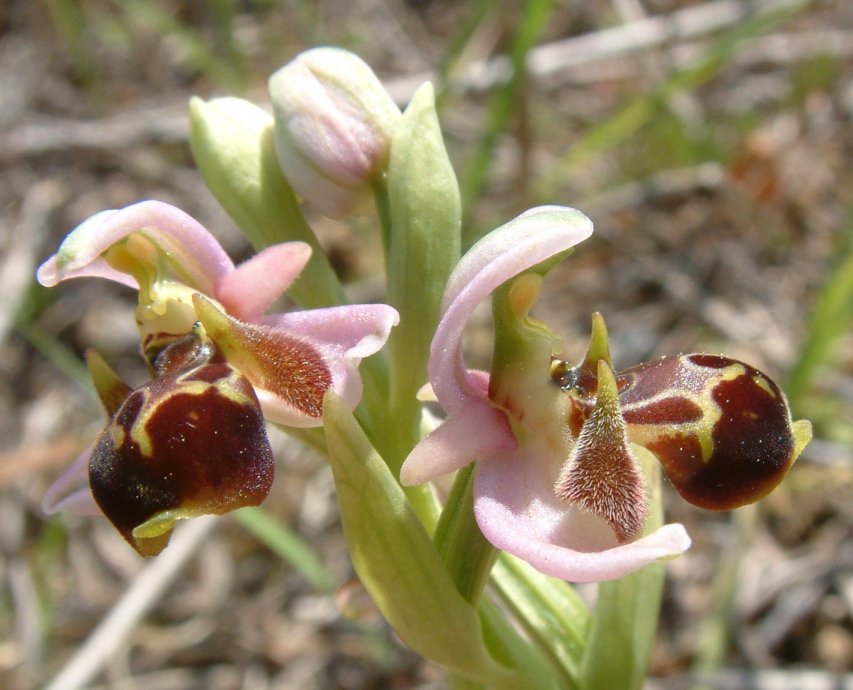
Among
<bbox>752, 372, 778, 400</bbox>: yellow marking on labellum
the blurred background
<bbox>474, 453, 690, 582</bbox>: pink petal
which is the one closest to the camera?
<bbox>474, 453, 690, 582</bbox>: pink petal

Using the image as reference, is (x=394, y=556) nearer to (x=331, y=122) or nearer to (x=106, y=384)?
(x=106, y=384)

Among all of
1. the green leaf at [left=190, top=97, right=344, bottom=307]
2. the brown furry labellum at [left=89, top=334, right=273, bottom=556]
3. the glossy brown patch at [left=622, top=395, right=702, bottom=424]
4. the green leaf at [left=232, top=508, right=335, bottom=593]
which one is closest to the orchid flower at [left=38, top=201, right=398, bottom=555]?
the brown furry labellum at [left=89, top=334, right=273, bottom=556]

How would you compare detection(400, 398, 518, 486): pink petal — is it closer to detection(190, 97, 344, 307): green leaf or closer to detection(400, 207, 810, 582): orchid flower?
detection(400, 207, 810, 582): orchid flower

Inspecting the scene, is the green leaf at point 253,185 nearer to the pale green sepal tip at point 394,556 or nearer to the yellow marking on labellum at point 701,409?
the pale green sepal tip at point 394,556

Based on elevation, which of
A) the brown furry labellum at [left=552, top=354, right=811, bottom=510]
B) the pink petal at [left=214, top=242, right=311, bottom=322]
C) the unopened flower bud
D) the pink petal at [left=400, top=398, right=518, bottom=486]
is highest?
the unopened flower bud

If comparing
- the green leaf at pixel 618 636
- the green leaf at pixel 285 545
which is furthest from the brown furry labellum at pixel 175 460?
the green leaf at pixel 285 545
